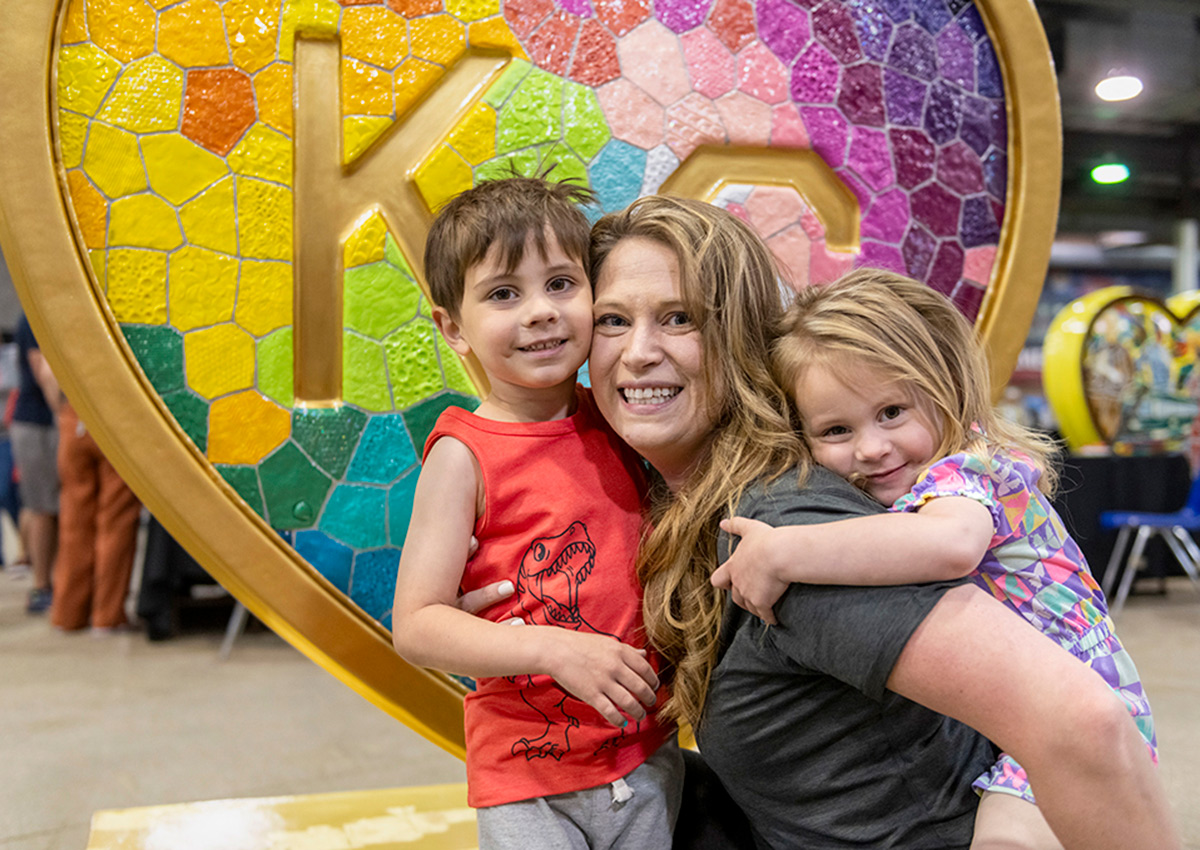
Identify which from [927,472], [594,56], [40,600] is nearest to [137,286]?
[594,56]

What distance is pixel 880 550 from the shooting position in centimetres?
88

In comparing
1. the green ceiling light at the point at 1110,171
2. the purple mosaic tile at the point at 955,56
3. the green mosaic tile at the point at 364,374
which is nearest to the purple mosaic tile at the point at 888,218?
the purple mosaic tile at the point at 955,56

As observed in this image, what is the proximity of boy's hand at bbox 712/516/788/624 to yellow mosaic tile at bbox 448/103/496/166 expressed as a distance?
30.4 inches

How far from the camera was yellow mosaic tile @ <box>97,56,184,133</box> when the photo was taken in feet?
4.30

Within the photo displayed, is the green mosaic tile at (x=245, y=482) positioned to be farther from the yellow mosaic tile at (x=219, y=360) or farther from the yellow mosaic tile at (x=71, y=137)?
the yellow mosaic tile at (x=71, y=137)

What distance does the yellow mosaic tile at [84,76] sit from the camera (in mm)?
1291

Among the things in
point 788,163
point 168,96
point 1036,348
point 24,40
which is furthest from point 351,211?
point 1036,348

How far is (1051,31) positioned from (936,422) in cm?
692

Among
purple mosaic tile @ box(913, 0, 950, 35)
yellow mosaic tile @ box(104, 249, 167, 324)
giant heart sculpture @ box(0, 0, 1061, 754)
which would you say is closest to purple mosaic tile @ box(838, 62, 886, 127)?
giant heart sculpture @ box(0, 0, 1061, 754)

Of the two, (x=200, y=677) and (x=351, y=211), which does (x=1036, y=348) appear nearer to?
(x=200, y=677)

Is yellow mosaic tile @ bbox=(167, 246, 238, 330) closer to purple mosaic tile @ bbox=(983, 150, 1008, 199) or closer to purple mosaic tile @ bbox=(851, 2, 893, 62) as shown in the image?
purple mosaic tile @ bbox=(851, 2, 893, 62)

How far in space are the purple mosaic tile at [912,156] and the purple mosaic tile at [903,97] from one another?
21mm

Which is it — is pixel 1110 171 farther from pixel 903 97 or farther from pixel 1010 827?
pixel 1010 827

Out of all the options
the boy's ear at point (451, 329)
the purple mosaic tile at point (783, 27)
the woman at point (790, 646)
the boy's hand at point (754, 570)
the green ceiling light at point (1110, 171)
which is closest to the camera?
the woman at point (790, 646)
